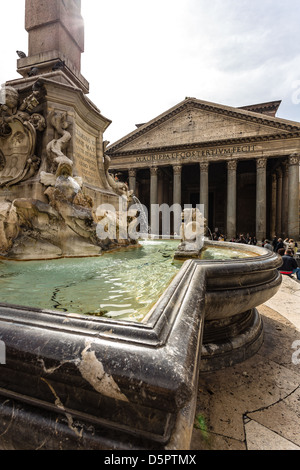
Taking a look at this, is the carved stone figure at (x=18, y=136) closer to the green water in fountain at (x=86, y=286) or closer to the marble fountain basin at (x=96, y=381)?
the green water in fountain at (x=86, y=286)

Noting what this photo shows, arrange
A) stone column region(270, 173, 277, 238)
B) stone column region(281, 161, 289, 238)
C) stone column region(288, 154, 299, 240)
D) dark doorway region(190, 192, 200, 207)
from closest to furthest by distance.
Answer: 1. stone column region(288, 154, 299, 240)
2. stone column region(281, 161, 289, 238)
3. stone column region(270, 173, 277, 238)
4. dark doorway region(190, 192, 200, 207)

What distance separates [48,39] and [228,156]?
66.6 ft

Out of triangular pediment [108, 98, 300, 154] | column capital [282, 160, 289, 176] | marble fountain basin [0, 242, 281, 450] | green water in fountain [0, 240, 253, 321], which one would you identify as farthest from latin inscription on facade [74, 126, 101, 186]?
column capital [282, 160, 289, 176]

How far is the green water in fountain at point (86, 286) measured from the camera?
1518mm

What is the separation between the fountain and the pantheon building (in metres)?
19.3

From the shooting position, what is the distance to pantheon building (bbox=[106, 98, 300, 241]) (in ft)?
69.0

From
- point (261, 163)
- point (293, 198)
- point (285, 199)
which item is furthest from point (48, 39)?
point (285, 199)

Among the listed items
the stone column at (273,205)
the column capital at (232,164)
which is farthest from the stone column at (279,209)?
the column capital at (232,164)

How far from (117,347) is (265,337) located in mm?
2763

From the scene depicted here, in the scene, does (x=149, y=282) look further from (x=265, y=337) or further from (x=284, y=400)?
(x=265, y=337)

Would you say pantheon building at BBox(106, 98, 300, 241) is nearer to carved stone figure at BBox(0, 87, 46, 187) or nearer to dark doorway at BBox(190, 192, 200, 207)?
dark doorway at BBox(190, 192, 200, 207)

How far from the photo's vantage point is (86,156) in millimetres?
5508

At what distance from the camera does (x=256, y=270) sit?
7.58 ft

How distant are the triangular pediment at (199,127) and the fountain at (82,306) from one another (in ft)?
65.5
